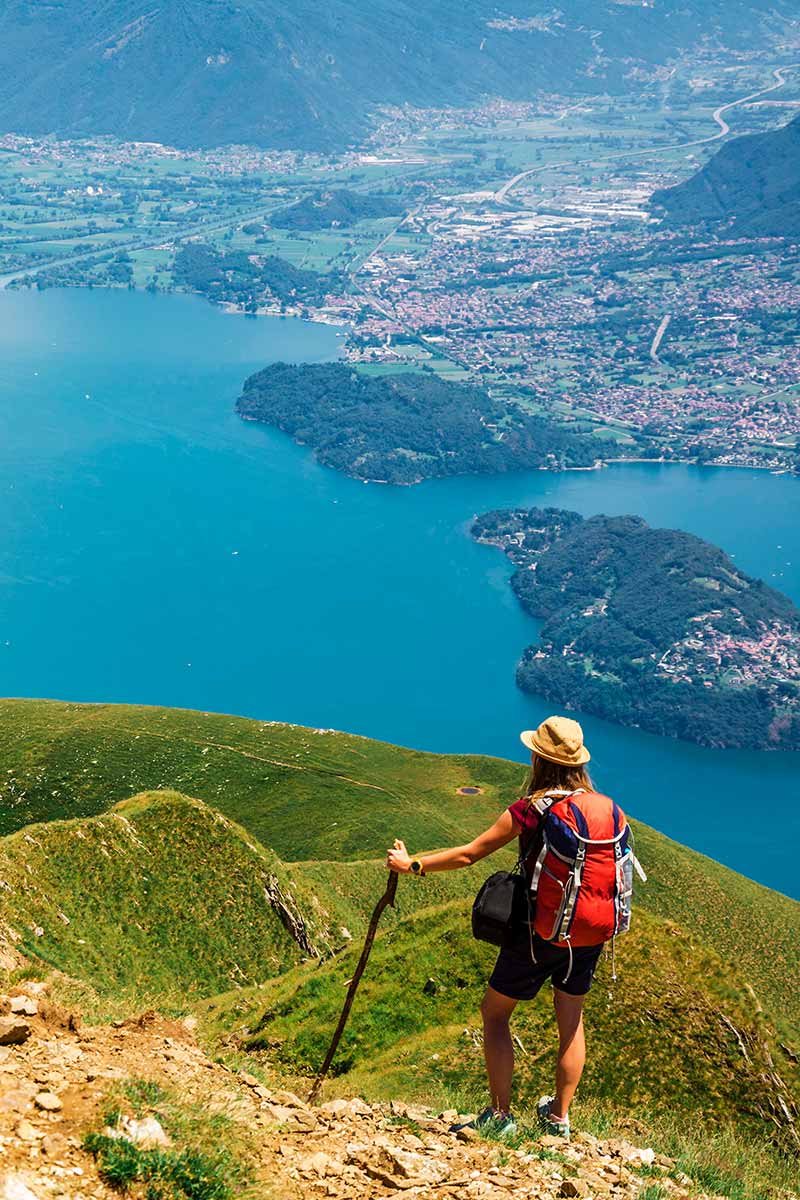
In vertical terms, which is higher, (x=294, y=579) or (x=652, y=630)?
(x=652, y=630)

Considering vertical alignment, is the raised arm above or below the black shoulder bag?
above

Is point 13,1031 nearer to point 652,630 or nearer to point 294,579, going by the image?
point 294,579

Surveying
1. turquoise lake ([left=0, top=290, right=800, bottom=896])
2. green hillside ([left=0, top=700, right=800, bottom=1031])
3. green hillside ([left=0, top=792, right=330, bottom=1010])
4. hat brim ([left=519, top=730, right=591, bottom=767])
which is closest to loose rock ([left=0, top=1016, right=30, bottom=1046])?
hat brim ([left=519, top=730, right=591, bottom=767])

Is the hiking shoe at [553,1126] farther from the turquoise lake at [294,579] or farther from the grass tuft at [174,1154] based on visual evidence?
the turquoise lake at [294,579]

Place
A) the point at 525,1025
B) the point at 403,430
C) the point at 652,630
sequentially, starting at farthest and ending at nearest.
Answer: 1. the point at 403,430
2. the point at 652,630
3. the point at 525,1025

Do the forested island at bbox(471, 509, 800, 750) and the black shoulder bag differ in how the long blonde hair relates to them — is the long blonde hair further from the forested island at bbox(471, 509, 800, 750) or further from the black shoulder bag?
the forested island at bbox(471, 509, 800, 750)

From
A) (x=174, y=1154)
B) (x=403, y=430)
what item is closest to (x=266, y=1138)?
(x=174, y=1154)
